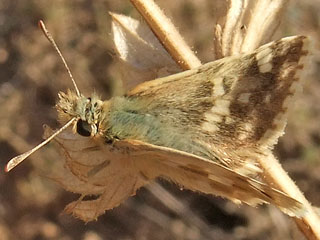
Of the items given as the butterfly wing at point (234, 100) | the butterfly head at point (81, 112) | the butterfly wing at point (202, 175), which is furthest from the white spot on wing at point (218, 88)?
the butterfly head at point (81, 112)

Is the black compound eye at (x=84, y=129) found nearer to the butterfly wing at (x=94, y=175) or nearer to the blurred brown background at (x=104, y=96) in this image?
the butterfly wing at (x=94, y=175)

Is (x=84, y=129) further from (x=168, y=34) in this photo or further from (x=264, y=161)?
(x=264, y=161)

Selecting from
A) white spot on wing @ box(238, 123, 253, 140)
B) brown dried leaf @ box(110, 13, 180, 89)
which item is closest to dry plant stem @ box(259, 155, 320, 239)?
white spot on wing @ box(238, 123, 253, 140)

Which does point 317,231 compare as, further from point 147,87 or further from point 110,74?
point 110,74

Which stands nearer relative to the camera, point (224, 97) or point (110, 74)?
point (224, 97)

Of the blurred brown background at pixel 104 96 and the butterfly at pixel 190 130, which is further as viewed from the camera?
the blurred brown background at pixel 104 96

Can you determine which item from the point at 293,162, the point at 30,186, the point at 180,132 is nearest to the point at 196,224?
the point at 293,162
